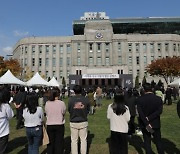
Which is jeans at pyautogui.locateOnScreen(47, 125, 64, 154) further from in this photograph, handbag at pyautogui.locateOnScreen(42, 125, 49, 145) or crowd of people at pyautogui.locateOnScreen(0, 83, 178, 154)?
handbag at pyautogui.locateOnScreen(42, 125, 49, 145)

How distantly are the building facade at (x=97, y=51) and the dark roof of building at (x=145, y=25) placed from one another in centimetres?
1667

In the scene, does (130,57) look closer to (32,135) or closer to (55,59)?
(55,59)

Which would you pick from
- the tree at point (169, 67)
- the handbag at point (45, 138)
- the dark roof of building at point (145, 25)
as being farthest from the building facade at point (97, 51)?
the handbag at point (45, 138)

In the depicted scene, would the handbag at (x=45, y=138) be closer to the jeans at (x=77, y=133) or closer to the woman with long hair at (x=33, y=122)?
the woman with long hair at (x=33, y=122)

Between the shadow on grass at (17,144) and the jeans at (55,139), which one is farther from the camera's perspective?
the shadow on grass at (17,144)

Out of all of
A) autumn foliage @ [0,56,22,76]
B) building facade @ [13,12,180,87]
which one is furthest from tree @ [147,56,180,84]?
autumn foliage @ [0,56,22,76]

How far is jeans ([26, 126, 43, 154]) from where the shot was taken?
624 cm

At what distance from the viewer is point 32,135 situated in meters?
6.27

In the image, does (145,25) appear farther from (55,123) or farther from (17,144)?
(55,123)

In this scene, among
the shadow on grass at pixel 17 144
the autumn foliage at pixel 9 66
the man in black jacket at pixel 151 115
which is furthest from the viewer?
the autumn foliage at pixel 9 66

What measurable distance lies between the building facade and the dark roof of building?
16.7 m

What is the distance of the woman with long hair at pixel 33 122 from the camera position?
6221 millimetres

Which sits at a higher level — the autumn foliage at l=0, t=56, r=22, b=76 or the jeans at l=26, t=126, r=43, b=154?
the autumn foliage at l=0, t=56, r=22, b=76

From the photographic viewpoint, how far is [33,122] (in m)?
6.23
